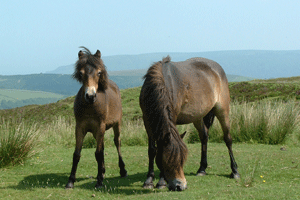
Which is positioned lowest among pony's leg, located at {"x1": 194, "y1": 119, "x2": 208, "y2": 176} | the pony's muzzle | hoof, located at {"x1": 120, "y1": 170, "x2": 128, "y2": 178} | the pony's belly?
hoof, located at {"x1": 120, "y1": 170, "x2": 128, "y2": 178}

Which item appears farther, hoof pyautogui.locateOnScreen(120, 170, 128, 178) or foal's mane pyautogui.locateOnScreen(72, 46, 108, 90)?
hoof pyautogui.locateOnScreen(120, 170, 128, 178)

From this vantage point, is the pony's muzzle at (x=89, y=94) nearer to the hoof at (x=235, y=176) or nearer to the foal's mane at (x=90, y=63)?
the foal's mane at (x=90, y=63)

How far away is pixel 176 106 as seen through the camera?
5.43m

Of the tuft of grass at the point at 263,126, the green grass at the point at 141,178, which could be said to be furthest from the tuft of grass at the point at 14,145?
the tuft of grass at the point at 263,126

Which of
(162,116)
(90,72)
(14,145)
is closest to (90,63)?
(90,72)

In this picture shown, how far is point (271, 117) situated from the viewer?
11125mm

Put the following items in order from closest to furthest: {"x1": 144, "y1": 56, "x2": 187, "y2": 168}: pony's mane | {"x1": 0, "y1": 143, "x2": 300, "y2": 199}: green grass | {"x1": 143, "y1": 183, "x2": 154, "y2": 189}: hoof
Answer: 1. {"x1": 144, "y1": 56, "x2": 187, "y2": 168}: pony's mane
2. {"x1": 0, "y1": 143, "x2": 300, "y2": 199}: green grass
3. {"x1": 143, "y1": 183, "x2": 154, "y2": 189}: hoof

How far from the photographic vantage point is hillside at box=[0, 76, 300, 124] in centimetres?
2091

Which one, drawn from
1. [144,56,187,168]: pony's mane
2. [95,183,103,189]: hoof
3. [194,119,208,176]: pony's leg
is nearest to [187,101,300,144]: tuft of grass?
[194,119,208,176]: pony's leg

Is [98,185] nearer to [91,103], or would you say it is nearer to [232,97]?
[91,103]

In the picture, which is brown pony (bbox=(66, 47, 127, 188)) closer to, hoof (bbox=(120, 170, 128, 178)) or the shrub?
hoof (bbox=(120, 170, 128, 178))

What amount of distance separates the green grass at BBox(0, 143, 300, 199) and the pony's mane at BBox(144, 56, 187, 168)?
65 centimetres

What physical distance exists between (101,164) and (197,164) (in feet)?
8.81

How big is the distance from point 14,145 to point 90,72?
11.9 feet
